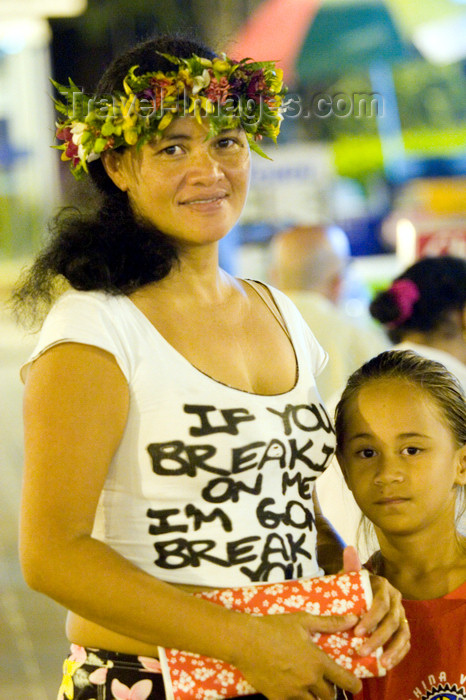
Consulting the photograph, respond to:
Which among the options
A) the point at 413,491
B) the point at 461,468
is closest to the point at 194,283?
the point at 413,491

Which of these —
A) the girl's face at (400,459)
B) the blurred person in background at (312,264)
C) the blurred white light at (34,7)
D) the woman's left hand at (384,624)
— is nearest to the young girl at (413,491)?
the girl's face at (400,459)

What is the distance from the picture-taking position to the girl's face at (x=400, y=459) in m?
2.15

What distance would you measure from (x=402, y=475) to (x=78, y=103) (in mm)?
1009

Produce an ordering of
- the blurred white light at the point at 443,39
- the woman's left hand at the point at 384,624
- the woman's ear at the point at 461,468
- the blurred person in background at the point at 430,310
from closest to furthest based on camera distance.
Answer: the woman's left hand at the point at 384,624, the woman's ear at the point at 461,468, the blurred person in background at the point at 430,310, the blurred white light at the point at 443,39

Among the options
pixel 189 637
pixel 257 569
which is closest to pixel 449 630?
pixel 257 569

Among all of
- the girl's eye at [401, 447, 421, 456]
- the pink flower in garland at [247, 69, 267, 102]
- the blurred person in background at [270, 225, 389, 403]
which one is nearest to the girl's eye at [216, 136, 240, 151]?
the pink flower in garland at [247, 69, 267, 102]

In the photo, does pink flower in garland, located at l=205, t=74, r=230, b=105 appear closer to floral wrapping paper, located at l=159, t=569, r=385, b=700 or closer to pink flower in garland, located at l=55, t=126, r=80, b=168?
pink flower in garland, located at l=55, t=126, r=80, b=168

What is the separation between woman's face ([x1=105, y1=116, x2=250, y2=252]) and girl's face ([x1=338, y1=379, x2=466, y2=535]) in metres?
0.52

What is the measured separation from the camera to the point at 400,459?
216 centimetres

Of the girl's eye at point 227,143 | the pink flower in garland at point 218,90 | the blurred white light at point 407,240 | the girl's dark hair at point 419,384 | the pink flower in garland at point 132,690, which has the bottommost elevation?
the pink flower in garland at point 132,690

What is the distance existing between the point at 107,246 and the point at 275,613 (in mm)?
741

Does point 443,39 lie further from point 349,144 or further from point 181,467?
point 181,467

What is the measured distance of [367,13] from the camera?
807 centimetres

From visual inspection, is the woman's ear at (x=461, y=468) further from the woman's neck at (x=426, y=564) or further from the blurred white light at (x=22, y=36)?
the blurred white light at (x=22, y=36)
